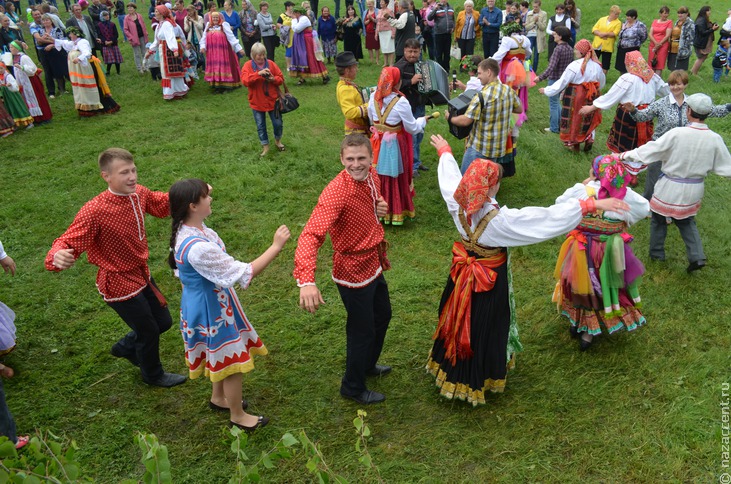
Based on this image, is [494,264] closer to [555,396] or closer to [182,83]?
[555,396]

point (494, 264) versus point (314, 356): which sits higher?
point (494, 264)

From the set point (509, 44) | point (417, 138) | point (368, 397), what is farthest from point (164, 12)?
point (368, 397)

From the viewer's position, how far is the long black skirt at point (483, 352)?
406 centimetres

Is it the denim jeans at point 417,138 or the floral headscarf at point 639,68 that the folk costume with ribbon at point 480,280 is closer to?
the denim jeans at point 417,138

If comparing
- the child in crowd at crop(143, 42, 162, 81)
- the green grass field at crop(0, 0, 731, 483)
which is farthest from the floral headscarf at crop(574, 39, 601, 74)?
the child in crowd at crop(143, 42, 162, 81)

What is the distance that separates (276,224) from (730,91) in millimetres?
10358

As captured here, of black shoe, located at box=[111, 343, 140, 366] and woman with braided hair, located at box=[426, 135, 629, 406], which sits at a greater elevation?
woman with braided hair, located at box=[426, 135, 629, 406]

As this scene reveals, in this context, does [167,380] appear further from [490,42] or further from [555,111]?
[490,42]

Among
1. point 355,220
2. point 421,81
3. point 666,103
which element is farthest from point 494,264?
point 421,81

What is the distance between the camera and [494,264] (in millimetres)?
3971

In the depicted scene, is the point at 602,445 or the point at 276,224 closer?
the point at 602,445

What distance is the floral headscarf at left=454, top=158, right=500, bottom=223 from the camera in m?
3.67

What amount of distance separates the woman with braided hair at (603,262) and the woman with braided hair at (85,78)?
33.1ft

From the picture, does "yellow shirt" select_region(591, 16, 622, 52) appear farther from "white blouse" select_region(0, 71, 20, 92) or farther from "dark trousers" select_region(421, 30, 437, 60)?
"white blouse" select_region(0, 71, 20, 92)
